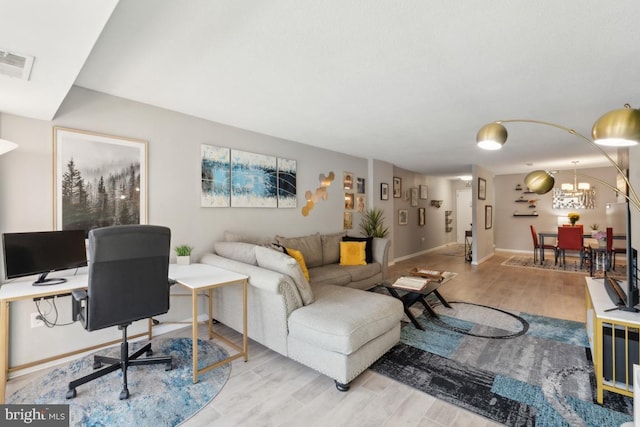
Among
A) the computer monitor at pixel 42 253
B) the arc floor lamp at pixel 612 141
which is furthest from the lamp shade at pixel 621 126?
the computer monitor at pixel 42 253

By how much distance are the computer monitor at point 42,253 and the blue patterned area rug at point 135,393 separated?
0.76 meters

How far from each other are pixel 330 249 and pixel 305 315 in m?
2.35

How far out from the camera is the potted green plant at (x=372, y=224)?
5.91 metres

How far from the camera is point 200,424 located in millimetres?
1758

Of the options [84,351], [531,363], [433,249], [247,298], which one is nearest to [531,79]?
[531,363]

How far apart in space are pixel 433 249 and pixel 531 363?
22.8 feet

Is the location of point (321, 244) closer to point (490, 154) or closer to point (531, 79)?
point (531, 79)

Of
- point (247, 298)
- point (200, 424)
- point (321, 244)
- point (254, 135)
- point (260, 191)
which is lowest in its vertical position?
point (200, 424)

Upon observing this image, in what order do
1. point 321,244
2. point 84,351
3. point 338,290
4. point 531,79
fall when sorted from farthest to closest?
point 321,244
point 338,290
point 84,351
point 531,79

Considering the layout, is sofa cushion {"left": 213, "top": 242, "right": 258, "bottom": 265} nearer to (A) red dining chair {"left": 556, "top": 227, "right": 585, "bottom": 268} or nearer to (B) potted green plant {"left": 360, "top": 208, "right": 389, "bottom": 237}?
(B) potted green plant {"left": 360, "top": 208, "right": 389, "bottom": 237}

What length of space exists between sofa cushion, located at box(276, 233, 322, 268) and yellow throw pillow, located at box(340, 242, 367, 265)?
0.38m

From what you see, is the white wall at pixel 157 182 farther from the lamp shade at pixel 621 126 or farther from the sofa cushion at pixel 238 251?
the lamp shade at pixel 621 126

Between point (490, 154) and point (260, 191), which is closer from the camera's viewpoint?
point (260, 191)

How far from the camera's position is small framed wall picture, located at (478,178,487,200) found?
7.01 metres
